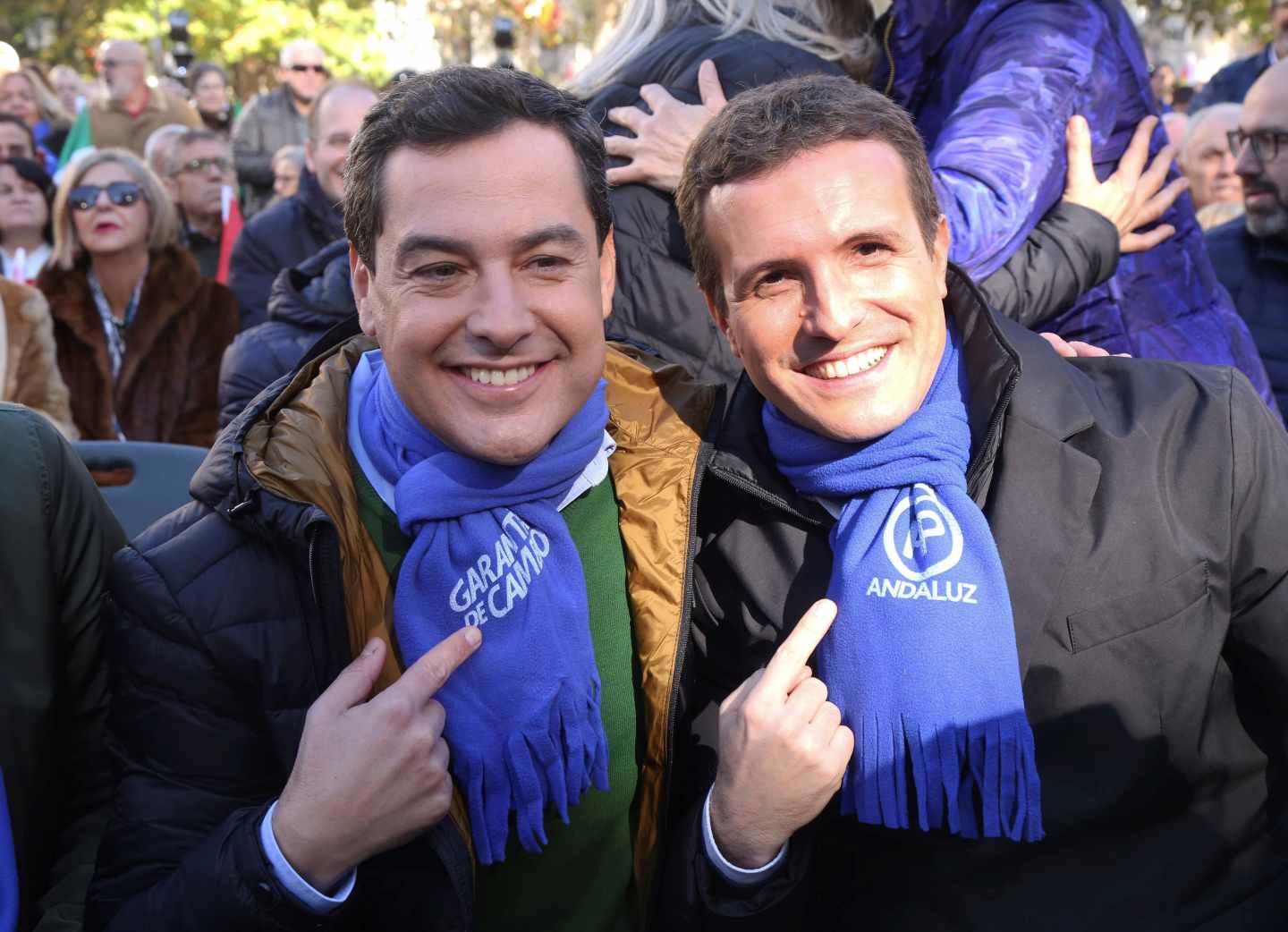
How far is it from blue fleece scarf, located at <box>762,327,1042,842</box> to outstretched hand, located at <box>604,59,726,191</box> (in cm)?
83

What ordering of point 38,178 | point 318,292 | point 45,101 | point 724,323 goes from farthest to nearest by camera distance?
1. point 45,101
2. point 38,178
3. point 318,292
4. point 724,323

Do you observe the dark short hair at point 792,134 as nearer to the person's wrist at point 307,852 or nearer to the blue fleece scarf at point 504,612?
the blue fleece scarf at point 504,612

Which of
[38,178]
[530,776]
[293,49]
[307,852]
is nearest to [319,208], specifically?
[38,178]

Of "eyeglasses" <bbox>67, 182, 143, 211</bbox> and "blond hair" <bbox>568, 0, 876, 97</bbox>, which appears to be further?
"eyeglasses" <bbox>67, 182, 143, 211</bbox>

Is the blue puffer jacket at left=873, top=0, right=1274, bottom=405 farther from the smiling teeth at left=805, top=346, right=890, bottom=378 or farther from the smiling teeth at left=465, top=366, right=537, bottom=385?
the smiling teeth at left=465, top=366, right=537, bottom=385

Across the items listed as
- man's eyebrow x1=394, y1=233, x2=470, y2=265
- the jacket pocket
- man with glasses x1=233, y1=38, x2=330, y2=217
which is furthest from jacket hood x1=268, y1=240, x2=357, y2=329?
man with glasses x1=233, y1=38, x2=330, y2=217

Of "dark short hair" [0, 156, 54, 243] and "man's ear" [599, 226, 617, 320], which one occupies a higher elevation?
"man's ear" [599, 226, 617, 320]

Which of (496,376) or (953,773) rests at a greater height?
(496,376)

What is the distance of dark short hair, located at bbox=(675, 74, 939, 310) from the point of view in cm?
221

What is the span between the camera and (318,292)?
397 centimetres

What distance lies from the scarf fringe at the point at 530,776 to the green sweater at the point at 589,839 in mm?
77

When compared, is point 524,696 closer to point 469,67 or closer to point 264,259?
point 469,67

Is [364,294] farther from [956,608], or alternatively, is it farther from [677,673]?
[956,608]

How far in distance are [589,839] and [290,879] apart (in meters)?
0.53
